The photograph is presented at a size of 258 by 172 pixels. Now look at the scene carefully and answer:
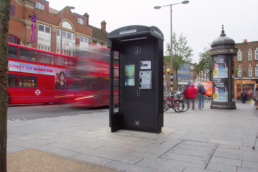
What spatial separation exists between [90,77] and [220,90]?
8.69 metres

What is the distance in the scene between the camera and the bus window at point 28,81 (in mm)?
14289

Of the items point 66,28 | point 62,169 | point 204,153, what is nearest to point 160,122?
point 204,153

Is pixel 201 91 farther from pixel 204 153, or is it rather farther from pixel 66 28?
pixel 66 28

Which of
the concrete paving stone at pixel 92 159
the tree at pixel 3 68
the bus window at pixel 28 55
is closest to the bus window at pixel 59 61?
the bus window at pixel 28 55

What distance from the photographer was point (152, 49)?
238 inches

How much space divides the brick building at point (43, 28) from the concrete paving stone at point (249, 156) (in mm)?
21470

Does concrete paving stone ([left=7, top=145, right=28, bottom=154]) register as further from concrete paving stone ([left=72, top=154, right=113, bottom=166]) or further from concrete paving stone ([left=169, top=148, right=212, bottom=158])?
concrete paving stone ([left=169, top=148, right=212, bottom=158])

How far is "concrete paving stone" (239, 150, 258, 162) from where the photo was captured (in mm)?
3744

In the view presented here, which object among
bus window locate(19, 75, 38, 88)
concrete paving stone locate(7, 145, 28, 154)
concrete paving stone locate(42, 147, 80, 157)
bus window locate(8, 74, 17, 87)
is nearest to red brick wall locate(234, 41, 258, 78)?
bus window locate(19, 75, 38, 88)

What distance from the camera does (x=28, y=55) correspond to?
1473 cm

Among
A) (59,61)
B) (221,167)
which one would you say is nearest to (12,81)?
(59,61)

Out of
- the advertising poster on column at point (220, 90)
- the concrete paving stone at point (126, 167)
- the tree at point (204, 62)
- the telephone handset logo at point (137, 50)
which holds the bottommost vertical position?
the concrete paving stone at point (126, 167)

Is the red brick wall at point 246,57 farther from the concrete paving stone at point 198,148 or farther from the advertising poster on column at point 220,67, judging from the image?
the concrete paving stone at point 198,148

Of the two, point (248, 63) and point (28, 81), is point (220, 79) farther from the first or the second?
point (248, 63)
